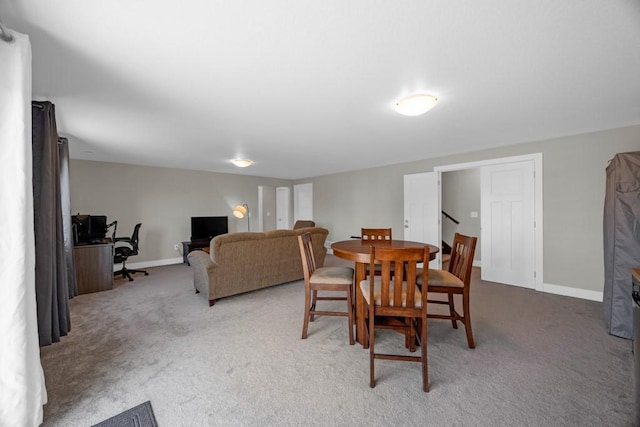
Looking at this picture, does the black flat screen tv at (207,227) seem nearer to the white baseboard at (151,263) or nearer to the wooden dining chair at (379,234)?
the white baseboard at (151,263)

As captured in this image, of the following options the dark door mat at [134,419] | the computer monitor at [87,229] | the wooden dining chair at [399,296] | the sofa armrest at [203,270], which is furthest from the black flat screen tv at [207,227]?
the wooden dining chair at [399,296]

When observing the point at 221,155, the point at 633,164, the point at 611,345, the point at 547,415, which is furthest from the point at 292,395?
the point at 221,155

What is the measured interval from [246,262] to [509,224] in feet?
13.5

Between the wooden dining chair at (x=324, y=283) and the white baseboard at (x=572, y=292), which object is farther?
the white baseboard at (x=572, y=292)

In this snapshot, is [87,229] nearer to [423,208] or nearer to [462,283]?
[462,283]

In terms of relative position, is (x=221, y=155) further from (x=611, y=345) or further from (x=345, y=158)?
(x=611, y=345)

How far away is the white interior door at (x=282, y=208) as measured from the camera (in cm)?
823

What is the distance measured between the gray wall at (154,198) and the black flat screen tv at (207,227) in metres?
0.42

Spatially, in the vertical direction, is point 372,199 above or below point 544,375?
above

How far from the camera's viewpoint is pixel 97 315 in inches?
116

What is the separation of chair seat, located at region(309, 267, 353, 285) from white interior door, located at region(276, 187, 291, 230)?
5.85m

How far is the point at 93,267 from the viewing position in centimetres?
383

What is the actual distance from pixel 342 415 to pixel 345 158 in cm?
421

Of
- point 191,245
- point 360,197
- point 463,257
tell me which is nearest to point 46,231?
point 463,257
